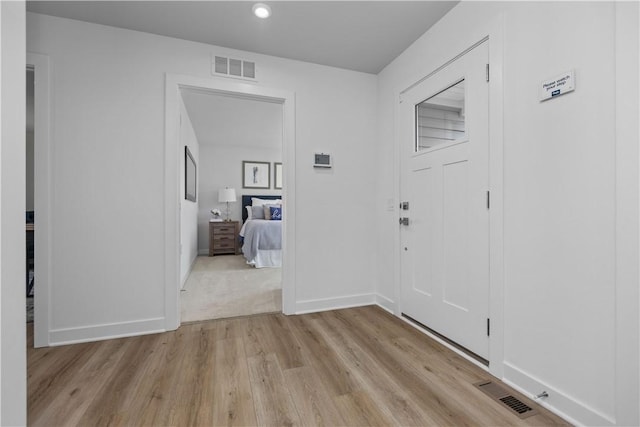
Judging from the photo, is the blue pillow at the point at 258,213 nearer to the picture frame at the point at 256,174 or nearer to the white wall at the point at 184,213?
the picture frame at the point at 256,174

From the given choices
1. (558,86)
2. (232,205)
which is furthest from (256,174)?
(558,86)

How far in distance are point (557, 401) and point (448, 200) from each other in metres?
1.24

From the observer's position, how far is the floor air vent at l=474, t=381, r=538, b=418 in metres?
1.43

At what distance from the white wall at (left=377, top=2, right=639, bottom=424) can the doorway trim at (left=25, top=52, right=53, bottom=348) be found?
2974 millimetres

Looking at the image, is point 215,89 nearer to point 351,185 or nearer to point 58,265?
point 351,185

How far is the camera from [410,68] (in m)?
2.54

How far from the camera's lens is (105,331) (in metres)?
2.25

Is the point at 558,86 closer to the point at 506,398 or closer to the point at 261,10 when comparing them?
the point at 506,398

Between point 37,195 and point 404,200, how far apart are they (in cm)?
279

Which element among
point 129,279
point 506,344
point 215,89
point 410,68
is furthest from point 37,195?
point 506,344

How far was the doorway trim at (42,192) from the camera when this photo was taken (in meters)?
2.10

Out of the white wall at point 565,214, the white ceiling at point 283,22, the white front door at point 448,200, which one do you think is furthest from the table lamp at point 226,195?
the white wall at point 565,214

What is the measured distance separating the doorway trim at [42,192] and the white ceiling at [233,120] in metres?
1.37

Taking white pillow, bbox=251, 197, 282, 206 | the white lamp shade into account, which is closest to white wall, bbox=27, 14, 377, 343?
the white lamp shade
